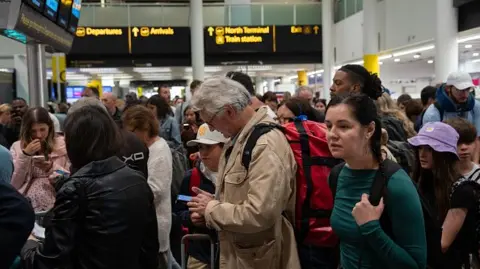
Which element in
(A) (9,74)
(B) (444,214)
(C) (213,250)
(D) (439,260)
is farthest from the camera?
(A) (9,74)

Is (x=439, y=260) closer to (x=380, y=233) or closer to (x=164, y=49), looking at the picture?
(x=380, y=233)

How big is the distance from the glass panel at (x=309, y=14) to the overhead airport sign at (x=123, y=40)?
171 inches

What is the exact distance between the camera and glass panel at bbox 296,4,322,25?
18.1 m

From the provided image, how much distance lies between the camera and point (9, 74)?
15016 mm

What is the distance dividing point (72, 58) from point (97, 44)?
0.86m

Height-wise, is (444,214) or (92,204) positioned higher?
(92,204)

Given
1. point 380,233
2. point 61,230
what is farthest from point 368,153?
point 61,230

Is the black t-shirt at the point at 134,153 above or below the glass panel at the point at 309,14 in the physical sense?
below

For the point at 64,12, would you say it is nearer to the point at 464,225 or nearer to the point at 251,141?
the point at 251,141

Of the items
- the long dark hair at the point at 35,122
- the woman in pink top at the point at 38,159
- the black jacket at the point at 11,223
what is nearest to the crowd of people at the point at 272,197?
the black jacket at the point at 11,223

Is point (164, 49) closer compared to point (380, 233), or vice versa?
point (380, 233)

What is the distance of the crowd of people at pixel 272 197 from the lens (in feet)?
6.97

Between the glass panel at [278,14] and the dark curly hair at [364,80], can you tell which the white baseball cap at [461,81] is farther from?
the glass panel at [278,14]

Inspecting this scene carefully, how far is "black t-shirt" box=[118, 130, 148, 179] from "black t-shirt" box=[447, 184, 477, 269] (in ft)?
6.53
